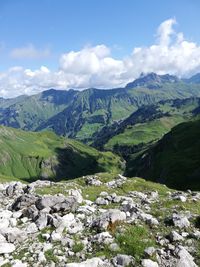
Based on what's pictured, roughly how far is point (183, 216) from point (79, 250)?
785cm

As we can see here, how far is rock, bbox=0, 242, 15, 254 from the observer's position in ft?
66.3

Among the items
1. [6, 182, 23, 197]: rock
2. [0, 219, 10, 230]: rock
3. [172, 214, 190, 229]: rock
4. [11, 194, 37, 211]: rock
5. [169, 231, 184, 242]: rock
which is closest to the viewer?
[169, 231, 184, 242]: rock

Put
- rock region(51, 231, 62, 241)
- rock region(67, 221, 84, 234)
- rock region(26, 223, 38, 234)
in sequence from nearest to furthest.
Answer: rock region(51, 231, 62, 241), rock region(67, 221, 84, 234), rock region(26, 223, 38, 234)

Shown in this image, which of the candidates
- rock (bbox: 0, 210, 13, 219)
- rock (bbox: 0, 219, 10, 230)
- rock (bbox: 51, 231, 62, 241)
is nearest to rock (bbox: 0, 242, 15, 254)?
rock (bbox: 51, 231, 62, 241)

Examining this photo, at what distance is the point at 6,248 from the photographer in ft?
67.0

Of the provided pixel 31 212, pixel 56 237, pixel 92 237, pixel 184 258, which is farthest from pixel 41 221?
pixel 184 258

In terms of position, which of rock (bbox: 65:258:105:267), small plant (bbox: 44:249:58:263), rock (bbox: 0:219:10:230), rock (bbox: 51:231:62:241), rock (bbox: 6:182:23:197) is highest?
rock (bbox: 51:231:62:241)

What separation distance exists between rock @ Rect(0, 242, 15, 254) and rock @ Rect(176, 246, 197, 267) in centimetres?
911

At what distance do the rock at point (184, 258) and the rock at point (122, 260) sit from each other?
2.37 metres

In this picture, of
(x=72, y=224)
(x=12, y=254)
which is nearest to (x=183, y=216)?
(x=72, y=224)

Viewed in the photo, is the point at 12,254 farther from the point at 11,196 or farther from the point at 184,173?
the point at 184,173

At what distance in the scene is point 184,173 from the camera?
181 metres

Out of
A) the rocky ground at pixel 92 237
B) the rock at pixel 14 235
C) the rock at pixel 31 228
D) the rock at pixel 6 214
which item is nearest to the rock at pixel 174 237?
the rocky ground at pixel 92 237

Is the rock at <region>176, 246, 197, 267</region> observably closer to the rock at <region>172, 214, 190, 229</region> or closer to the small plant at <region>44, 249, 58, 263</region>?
the rock at <region>172, 214, 190, 229</region>
